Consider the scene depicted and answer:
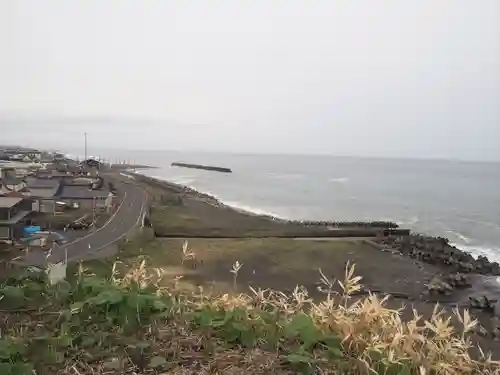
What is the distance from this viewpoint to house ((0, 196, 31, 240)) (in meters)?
19.3

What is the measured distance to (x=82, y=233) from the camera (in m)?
22.9

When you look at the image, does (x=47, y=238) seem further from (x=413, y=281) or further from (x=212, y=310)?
(x=212, y=310)

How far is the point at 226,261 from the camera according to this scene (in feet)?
67.4

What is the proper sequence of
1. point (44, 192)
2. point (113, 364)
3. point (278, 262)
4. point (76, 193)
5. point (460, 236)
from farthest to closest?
point (76, 193) < point (460, 236) < point (44, 192) < point (278, 262) < point (113, 364)

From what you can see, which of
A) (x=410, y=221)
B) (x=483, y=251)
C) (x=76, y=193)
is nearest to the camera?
(x=483, y=251)

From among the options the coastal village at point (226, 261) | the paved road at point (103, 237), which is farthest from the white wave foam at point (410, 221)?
the paved road at point (103, 237)

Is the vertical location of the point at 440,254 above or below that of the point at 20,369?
below

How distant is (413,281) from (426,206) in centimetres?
3156

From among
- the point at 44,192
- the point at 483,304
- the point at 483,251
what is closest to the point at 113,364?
the point at 483,304

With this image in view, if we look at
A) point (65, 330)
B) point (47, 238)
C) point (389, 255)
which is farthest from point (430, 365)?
point (389, 255)

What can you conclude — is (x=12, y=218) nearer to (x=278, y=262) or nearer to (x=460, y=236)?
(x=278, y=262)

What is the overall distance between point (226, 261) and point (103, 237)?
21.8 ft

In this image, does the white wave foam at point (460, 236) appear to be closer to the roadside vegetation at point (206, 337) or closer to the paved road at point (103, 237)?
the paved road at point (103, 237)

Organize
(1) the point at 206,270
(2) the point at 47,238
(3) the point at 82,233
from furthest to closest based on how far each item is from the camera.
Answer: (3) the point at 82,233
(2) the point at 47,238
(1) the point at 206,270
